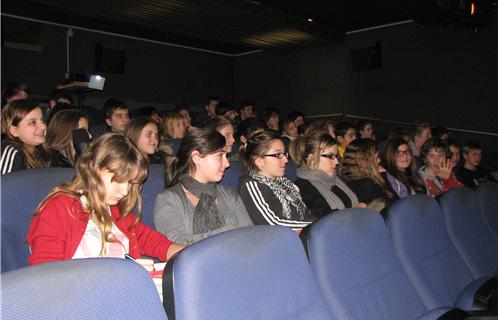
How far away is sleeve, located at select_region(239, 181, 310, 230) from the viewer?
2.55 m

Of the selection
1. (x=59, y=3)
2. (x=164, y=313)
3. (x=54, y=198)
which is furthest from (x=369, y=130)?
(x=164, y=313)

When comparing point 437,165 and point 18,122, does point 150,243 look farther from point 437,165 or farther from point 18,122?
point 437,165

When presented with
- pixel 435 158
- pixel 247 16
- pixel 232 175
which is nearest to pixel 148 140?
pixel 232 175

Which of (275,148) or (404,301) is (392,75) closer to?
(275,148)

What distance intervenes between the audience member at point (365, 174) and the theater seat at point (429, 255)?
98 centimetres

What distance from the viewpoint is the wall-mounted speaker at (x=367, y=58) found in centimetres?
881

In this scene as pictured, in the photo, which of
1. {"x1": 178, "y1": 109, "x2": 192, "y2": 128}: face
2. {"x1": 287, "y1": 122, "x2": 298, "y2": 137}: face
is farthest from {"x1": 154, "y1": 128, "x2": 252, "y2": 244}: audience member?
{"x1": 287, "y1": 122, "x2": 298, "y2": 137}: face

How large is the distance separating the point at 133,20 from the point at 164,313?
6.81 m

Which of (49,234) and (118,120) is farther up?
(118,120)

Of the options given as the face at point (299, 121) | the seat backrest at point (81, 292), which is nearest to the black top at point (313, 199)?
the seat backrest at point (81, 292)

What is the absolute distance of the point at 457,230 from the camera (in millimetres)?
2350

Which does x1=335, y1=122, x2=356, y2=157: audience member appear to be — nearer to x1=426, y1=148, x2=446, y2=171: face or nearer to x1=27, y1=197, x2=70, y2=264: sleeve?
x1=426, y1=148, x2=446, y2=171: face

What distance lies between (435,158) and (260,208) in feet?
7.55

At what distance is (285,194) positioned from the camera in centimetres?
271
